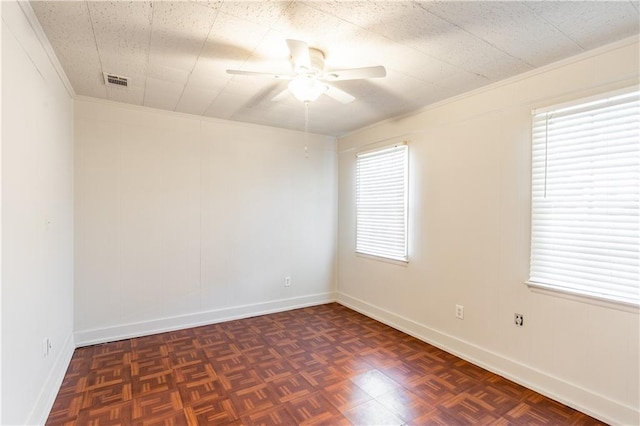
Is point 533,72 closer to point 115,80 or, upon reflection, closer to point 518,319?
point 518,319

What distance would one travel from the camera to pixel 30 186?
184cm

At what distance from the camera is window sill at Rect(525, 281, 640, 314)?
196 centimetres

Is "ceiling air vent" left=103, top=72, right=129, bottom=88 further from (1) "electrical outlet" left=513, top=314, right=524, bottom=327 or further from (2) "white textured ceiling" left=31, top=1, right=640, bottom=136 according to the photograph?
(1) "electrical outlet" left=513, top=314, right=524, bottom=327

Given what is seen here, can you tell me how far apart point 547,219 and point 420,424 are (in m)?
1.74

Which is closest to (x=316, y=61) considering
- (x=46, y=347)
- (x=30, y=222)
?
(x=30, y=222)

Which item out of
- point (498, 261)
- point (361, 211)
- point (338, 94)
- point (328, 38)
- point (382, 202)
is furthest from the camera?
point (361, 211)

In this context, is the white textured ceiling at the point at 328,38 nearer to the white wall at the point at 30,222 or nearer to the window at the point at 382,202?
the white wall at the point at 30,222

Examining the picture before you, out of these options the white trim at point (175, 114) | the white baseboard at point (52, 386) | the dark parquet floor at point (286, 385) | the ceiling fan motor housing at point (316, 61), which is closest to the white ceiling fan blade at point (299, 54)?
the ceiling fan motor housing at point (316, 61)

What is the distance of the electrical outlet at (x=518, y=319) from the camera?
2.49m

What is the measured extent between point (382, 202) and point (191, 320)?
269cm

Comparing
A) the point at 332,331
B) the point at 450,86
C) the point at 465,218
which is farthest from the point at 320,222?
the point at 450,86

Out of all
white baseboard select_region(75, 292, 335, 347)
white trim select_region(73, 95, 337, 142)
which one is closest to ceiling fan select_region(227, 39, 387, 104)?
white trim select_region(73, 95, 337, 142)

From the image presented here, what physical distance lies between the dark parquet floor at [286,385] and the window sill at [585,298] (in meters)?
0.76

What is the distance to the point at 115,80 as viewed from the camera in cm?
268
